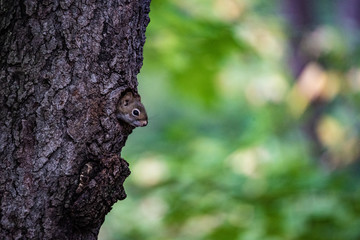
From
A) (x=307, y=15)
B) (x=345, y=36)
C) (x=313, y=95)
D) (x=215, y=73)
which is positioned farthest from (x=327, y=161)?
(x=307, y=15)

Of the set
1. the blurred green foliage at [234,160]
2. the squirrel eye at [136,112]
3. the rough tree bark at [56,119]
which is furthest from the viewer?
the blurred green foliage at [234,160]

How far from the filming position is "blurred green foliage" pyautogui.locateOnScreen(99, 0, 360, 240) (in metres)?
3.14

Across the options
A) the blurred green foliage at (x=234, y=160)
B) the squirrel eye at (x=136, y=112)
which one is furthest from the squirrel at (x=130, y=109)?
the blurred green foliage at (x=234, y=160)

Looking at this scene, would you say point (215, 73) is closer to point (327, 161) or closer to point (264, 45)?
point (264, 45)

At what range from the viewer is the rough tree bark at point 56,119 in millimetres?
1354

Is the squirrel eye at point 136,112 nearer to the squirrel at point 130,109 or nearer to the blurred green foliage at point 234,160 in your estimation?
the squirrel at point 130,109

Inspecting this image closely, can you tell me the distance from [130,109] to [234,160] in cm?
260

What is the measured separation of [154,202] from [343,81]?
1944 mm

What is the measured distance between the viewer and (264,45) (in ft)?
14.2

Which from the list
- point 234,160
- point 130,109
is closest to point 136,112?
point 130,109

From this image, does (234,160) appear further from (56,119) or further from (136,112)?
(56,119)

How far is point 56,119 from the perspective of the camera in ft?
4.52

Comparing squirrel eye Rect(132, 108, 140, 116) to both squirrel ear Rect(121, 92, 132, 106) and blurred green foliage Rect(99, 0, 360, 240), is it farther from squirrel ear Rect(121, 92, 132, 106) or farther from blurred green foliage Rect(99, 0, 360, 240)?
blurred green foliage Rect(99, 0, 360, 240)

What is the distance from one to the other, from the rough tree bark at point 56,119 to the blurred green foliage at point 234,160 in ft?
4.68
